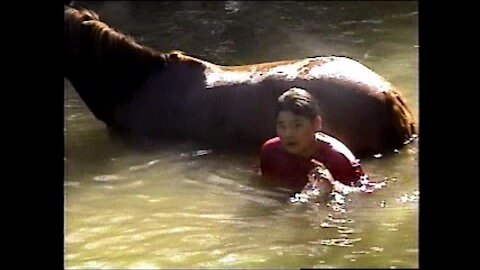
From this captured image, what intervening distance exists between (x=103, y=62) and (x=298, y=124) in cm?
120

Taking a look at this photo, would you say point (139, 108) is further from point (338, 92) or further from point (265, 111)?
→ point (338, 92)

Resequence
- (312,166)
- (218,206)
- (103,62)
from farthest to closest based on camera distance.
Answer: (103,62)
(312,166)
(218,206)

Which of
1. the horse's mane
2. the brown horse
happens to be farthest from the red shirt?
the horse's mane

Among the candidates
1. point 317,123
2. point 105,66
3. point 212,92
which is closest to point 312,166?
point 317,123

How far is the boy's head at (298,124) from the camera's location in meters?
2.72

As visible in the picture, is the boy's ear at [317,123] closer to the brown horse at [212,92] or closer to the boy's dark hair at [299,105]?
the boy's dark hair at [299,105]

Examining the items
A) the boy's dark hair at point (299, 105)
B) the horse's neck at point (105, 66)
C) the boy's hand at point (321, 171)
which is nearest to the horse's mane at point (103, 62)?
the horse's neck at point (105, 66)

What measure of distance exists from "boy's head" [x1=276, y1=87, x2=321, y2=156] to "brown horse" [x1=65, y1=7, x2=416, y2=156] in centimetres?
36

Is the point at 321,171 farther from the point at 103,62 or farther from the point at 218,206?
the point at 103,62

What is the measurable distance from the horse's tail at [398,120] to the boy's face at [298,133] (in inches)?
18.9

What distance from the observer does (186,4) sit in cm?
657

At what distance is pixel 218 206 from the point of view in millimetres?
2600

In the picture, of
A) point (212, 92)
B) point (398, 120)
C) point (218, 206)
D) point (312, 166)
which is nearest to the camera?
point (218, 206)
